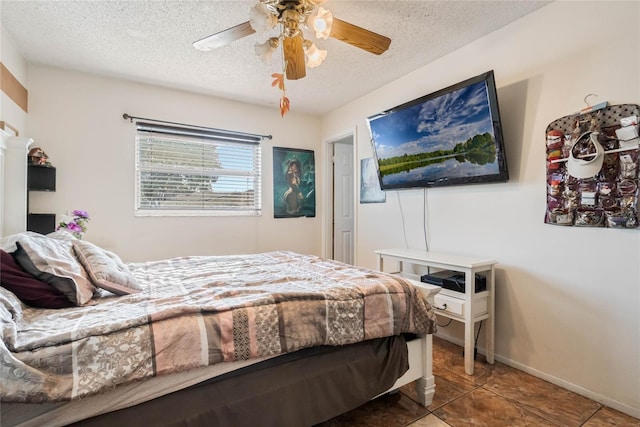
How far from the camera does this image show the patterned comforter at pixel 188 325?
3.02ft

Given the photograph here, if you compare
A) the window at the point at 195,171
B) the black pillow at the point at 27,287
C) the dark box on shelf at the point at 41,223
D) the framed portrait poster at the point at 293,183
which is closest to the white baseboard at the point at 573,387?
the framed portrait poster at the point at 293,183

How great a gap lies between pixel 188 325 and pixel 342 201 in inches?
135

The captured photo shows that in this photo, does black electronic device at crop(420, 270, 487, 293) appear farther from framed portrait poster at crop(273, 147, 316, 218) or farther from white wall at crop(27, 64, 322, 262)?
white wall at crop(27, 64, 322, 262)

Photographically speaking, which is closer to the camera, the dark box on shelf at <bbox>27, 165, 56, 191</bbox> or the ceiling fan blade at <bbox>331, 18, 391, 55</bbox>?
the ceiling fan blade at <bbox>331, 18, 391, 55</bbox>

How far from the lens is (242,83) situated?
10.3 ft

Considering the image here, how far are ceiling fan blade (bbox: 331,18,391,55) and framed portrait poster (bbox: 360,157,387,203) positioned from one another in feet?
5.45

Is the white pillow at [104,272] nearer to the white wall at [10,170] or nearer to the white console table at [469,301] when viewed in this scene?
the white wall at [10,170]

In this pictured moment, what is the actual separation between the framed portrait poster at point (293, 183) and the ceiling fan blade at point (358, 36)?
2302mm

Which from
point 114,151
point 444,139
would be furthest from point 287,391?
point 114,151

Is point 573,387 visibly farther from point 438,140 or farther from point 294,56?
point 294,56

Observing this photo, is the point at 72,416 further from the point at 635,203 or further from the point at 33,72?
the point at 33,72

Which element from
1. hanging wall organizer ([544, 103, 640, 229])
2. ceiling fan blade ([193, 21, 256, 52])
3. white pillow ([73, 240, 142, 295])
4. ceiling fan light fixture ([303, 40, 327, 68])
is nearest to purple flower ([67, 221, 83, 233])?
white pillow ([73, 240, 142, 295])

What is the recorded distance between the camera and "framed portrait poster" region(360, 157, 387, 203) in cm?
336

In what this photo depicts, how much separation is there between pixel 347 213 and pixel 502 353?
2638 millimetres
